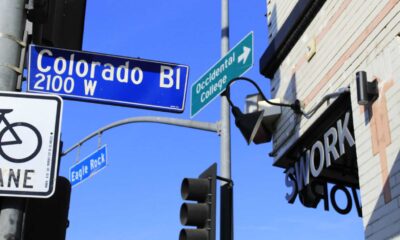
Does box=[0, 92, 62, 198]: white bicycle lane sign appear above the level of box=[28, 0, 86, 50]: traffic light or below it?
below

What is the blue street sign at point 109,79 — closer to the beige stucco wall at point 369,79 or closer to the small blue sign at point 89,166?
the beige stucco wall at point 369,79

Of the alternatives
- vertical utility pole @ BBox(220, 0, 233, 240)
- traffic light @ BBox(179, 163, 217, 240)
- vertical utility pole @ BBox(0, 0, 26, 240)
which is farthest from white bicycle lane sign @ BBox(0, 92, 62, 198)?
vertical utility pole @ BBox(220, 0, 233, 240)

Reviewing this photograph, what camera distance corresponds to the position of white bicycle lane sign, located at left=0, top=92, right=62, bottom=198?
320 cm

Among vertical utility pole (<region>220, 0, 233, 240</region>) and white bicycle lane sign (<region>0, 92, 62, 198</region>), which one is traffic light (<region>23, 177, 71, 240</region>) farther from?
vertical utility pole (<region>220, 0, 233, 240</region>)

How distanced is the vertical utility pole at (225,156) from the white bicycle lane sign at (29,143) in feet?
10.9

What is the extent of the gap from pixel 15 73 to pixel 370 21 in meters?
5.33

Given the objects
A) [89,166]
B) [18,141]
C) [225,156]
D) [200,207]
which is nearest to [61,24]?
[18,141]

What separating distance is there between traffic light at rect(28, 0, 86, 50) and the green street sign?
3575 millimetres

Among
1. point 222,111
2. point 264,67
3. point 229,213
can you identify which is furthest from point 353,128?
point 264,67

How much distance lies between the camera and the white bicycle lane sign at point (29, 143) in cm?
320

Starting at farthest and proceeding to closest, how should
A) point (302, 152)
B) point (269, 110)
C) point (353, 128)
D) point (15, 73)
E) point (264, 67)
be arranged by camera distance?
point (264, 67) → point (269, 110) → point (302, 152) → point (353, 128) → point (15, 73)

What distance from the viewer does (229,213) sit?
6.45m

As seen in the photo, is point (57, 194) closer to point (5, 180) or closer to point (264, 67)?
point (5, 180)

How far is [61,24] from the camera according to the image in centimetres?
401
